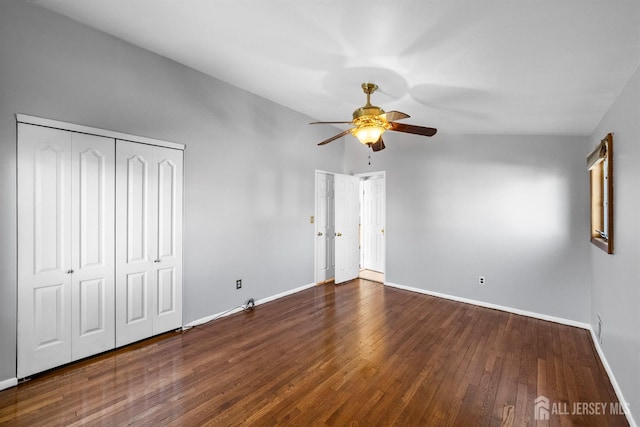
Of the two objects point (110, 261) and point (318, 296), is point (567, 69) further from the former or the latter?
point (110, 261)

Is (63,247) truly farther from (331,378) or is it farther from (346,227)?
(346,227)

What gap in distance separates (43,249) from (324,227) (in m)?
3.73

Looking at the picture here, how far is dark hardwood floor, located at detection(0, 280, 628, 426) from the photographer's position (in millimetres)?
1848

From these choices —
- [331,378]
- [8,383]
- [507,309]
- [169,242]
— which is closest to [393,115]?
[331,378]

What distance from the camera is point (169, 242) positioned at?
9.84 feet

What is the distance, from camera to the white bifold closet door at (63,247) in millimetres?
2160

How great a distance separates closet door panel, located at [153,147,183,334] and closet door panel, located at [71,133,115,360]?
41cm

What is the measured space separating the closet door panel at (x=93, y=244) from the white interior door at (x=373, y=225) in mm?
4800

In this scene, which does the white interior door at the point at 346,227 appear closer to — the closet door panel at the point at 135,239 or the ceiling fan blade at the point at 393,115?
the ceiling fan blade at the point at 393,115

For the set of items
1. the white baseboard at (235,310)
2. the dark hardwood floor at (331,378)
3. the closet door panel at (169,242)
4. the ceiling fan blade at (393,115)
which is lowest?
the dark hardwood floor at (331,378)

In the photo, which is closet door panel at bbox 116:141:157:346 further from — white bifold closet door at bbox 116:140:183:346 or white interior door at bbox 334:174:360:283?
white interior door at bbox 334:174:360:283

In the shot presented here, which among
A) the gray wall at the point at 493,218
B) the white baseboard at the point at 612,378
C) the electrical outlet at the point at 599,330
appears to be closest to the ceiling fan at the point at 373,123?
the gray wall at the point at 493,218

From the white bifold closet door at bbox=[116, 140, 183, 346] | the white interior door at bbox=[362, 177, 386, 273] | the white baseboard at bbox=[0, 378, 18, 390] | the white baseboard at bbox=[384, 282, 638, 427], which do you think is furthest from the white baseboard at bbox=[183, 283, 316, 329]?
the white interior door at bbox=[362, 177, 386, 273]

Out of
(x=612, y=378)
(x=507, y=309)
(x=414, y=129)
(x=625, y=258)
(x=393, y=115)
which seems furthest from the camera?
(x=507, y=309)
